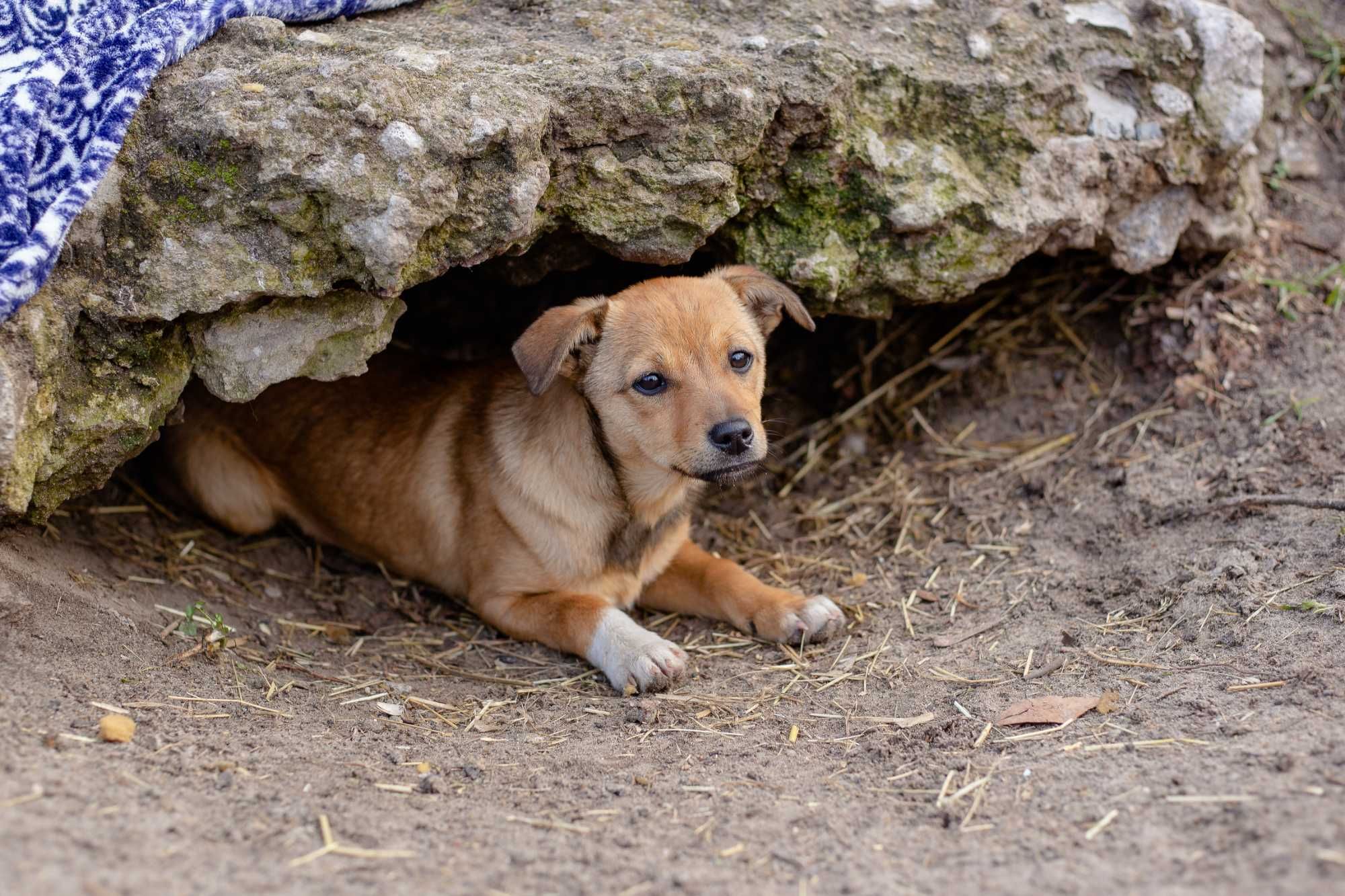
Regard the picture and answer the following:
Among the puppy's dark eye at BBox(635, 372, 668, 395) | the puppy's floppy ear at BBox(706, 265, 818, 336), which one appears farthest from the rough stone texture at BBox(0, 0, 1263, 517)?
the puppy's dark eye at BBox(635, 372, 668, 395)

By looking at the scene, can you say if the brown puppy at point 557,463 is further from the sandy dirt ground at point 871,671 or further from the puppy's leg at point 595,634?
the sandy dirt ground at point 871,671

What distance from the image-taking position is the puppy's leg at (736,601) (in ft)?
15.0

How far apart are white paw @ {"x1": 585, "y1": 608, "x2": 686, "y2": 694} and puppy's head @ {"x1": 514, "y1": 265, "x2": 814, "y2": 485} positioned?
26.0 inches

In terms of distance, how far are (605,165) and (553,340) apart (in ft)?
2.31

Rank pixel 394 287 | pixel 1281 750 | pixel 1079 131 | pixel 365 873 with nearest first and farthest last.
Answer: pixel 365 873 < pixel 1281 750 < pixel 394 287 < pixel 1079 131

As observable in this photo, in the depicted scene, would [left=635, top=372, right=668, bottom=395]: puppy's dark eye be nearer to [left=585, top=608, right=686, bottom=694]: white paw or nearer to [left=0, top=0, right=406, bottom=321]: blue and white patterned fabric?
[left=585, top=608, right=686, bottom=694]: white paw

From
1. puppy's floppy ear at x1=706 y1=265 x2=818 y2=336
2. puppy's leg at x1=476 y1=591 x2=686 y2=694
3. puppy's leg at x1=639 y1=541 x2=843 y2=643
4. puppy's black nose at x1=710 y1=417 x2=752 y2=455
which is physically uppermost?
puppy's floppy ear at x1=706 y1=265 x2=818 y2=336

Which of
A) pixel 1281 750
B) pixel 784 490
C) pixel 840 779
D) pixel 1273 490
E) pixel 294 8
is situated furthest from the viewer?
pixel 784 490

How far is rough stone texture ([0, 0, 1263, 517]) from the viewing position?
12.2 feet

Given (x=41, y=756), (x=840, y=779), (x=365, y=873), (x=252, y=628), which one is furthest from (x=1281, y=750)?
(x=252, y=628)

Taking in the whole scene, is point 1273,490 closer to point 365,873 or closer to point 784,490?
point 784,490

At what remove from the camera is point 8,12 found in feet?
12.9

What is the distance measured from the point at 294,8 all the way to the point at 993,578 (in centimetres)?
363

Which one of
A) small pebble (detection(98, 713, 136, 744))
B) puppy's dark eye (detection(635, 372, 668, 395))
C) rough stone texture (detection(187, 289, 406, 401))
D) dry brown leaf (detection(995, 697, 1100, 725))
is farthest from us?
puppy's dark eye (detection(635, 372, 668, 395))
